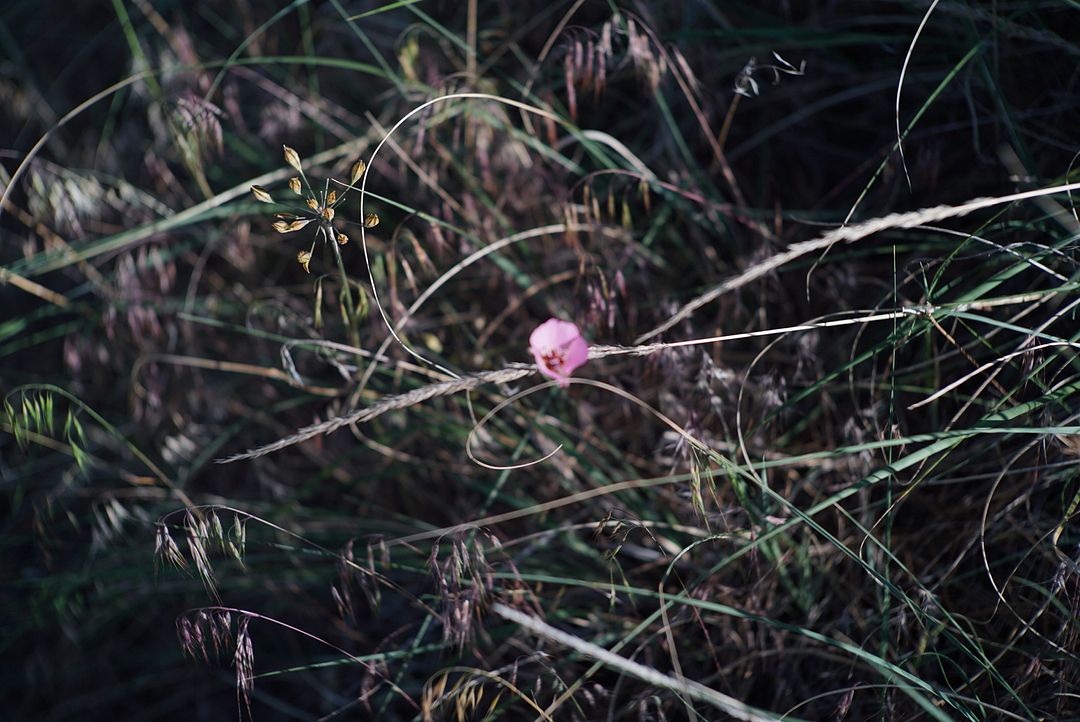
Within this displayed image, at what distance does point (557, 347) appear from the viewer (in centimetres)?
98

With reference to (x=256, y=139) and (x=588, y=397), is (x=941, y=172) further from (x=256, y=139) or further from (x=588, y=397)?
(x=256, y=139)

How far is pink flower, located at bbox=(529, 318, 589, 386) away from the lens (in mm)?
898

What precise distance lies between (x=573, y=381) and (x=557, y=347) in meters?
0.12

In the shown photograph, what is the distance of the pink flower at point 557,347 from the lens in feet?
2.95

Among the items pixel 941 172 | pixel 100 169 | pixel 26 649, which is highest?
pixel 100 169

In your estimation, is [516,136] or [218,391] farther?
[218,391]

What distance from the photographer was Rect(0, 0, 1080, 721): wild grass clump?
3.14 feet

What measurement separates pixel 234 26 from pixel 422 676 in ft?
4.68

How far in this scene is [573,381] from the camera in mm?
862

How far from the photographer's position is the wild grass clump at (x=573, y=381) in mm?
958

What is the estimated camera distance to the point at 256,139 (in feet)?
5.36

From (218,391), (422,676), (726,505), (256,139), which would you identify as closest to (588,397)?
(726,505)

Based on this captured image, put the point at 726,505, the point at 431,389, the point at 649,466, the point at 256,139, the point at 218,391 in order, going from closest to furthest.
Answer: the point at 431,389 → the point at 726,505 → the point at 649,466 → the point at 218,391 → the point at 256,139

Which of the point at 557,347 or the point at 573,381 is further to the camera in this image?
the point at 557,347
